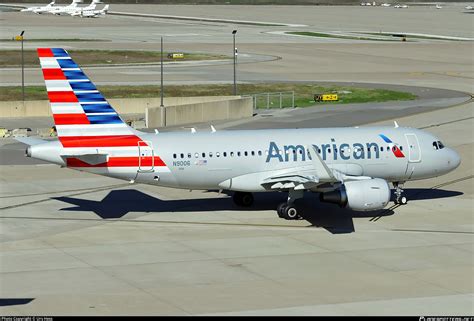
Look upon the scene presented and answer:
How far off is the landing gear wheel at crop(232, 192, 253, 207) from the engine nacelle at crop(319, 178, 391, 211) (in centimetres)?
680

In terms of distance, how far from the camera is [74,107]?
51781mm

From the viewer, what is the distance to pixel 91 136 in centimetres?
5209

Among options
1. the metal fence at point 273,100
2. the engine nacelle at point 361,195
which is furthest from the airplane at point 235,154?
the metal fence at point 273,100

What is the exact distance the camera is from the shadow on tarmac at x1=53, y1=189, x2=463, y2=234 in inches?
2159

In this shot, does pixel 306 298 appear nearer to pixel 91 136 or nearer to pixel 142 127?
pixel 91 136

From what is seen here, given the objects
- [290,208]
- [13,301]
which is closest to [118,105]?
[290,208]

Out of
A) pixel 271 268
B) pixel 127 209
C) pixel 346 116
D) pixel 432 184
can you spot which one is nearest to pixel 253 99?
pixel 346 116

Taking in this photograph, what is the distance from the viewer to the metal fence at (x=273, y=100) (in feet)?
347

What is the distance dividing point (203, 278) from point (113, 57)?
106120 mm

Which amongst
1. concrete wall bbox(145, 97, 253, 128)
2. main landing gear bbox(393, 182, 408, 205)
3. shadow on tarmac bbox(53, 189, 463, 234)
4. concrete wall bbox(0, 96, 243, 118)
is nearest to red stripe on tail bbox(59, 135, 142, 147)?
shadow on tarmac bbox(53, 189, 463, 234)

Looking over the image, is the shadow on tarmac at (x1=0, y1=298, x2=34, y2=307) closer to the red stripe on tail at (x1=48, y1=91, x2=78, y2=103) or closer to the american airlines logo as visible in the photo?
the red stripe on tail at (x1=48, y1=91, x2=78, y2=103)

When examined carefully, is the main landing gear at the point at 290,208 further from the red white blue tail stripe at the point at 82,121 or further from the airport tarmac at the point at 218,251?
the red white blue tail stripe at the point at 82,121

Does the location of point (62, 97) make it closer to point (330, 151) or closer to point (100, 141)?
point (100, 141)

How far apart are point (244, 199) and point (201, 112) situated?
3809cm
